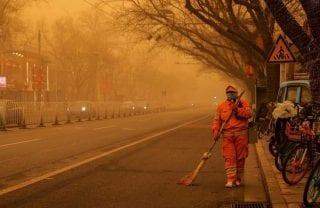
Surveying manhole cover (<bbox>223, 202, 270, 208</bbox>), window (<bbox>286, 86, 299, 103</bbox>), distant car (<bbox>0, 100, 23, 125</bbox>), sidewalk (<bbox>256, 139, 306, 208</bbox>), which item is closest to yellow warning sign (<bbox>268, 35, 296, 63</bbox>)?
sidewalk (<bbox>256, 139, 306, 208</bbox>)

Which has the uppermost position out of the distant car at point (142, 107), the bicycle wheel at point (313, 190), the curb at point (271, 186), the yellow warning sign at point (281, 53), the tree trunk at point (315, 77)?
the yellow warning sign at point (281, 53)

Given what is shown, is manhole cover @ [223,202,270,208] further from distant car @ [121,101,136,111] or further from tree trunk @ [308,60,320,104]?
distant car @ [121,101,136,111]

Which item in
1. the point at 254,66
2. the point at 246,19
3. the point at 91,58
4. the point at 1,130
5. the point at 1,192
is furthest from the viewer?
the point at 91,58

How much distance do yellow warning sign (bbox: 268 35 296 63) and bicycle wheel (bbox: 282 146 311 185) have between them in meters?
4.50

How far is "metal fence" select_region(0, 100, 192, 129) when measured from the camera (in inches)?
1149

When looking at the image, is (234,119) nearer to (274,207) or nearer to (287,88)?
(274,207)

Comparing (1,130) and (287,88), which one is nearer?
(287,88)

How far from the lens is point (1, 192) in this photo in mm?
8945

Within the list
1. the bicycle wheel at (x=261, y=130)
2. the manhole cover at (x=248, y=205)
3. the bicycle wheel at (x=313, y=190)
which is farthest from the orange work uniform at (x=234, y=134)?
the bicycle wheel at (x=261, y=130)

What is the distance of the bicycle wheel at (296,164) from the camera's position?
895 centimetres

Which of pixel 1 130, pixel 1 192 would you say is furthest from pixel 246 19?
pixel 1 192

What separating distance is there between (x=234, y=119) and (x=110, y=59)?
72.3 metres

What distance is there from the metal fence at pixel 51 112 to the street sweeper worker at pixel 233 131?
20.3m

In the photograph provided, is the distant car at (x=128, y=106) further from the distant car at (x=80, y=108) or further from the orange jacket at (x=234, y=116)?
the orange jacket at (x=234, y=116)
